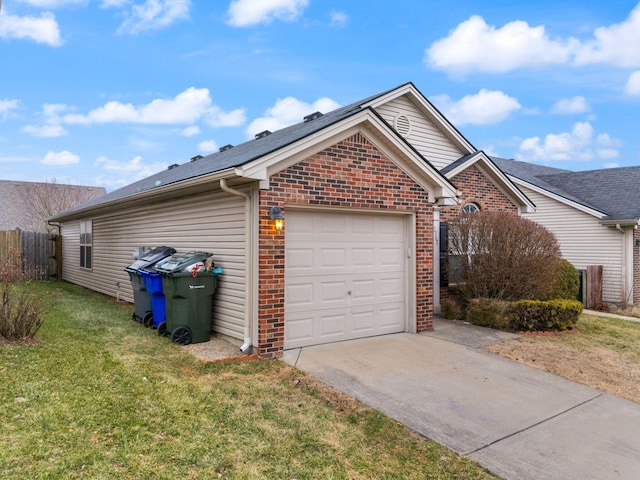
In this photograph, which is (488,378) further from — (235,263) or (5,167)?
(5,167)

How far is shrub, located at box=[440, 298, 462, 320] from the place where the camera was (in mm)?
9641

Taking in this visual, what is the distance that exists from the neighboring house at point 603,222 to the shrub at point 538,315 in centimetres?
756

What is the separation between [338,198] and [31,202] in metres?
28.3

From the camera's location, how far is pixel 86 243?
14.6 m

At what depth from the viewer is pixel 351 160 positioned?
7.00 metres

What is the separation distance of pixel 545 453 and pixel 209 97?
18.5 m

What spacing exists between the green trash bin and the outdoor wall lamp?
62.2 inches

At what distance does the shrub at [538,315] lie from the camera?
827cm

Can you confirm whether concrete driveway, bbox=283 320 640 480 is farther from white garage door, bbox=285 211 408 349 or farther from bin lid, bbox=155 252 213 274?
bin lid, bbox=155 252 213 274

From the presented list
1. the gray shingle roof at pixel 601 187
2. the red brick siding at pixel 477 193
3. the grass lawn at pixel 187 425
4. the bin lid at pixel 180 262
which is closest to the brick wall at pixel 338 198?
the grass lawn at pixel 187 425

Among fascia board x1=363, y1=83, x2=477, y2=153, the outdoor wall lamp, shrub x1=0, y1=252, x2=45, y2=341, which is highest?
fascia board x1=363, y1=83, x2=477, y2=153

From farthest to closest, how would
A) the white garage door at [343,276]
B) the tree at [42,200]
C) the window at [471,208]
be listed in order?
the tree at [42,200]
the window at [471,208]
the white garage door at [343,276]

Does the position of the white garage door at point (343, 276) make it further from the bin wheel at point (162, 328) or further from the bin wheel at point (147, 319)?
the bin wheel at point (147, 319)

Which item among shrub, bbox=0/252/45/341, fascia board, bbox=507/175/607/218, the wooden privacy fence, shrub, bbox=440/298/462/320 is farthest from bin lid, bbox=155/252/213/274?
fascia board, bbox=507/175/607/218
